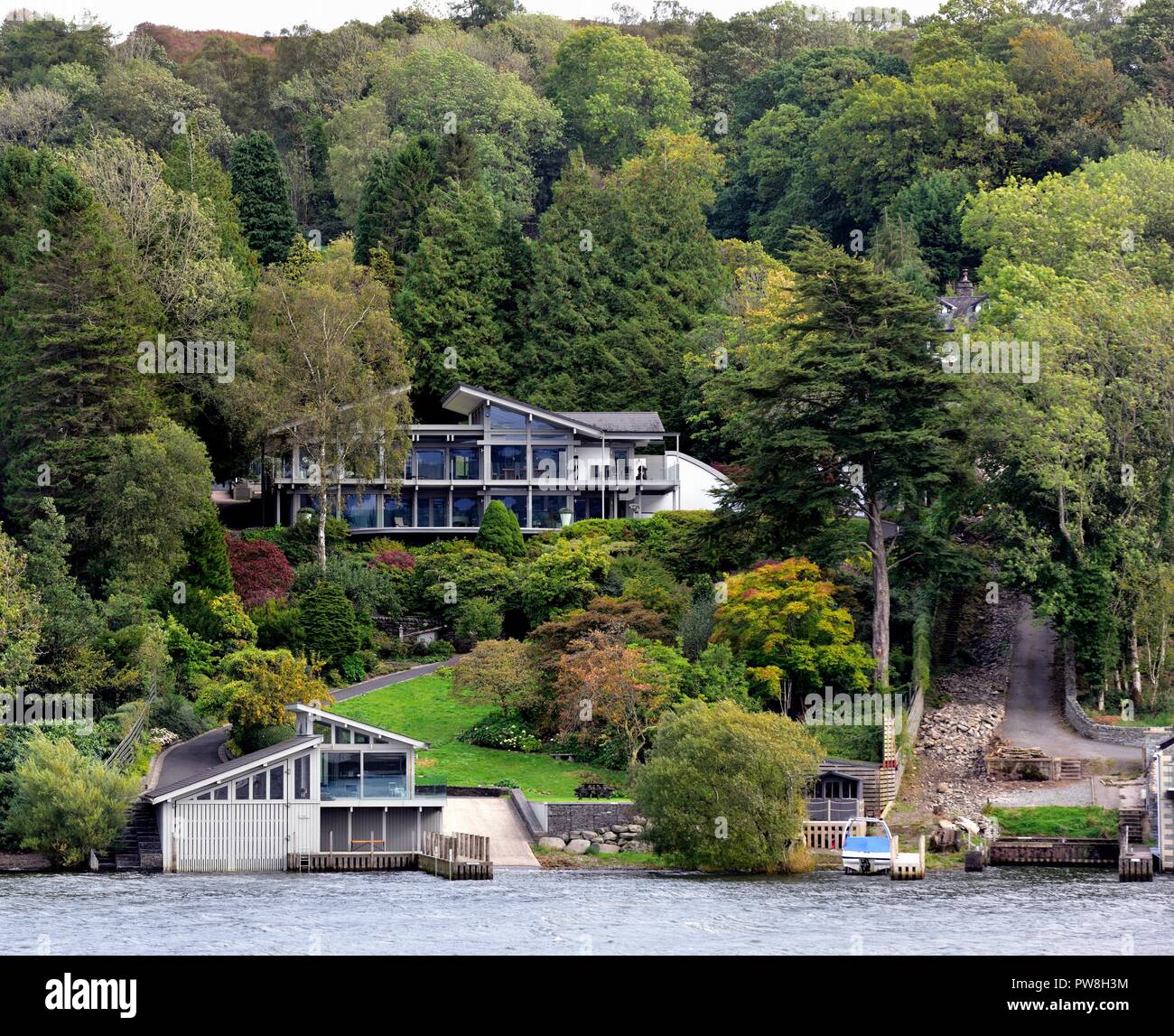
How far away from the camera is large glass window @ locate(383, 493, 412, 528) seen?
9419 cm

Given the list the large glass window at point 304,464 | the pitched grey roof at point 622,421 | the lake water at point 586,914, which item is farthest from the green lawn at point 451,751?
the pitched grey roof at point 622,421

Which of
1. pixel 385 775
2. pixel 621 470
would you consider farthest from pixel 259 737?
pixel 621 470

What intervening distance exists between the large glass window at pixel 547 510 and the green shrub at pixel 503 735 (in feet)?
68.8

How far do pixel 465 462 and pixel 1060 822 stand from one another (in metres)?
36.9

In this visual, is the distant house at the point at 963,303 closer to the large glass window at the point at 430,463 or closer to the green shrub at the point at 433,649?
the large glass window at the point at 430,463

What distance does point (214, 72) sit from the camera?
14600cm

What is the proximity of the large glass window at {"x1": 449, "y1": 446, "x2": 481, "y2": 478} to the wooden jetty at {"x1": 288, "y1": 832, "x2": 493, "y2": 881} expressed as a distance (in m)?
33.1

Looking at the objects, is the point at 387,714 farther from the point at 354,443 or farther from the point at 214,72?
the point at 214,72

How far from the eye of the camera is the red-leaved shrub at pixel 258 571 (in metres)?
83.2

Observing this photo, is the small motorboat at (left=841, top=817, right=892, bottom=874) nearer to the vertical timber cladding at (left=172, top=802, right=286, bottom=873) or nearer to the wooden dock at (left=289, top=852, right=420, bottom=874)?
the wooden dock at (left=289, top=852, right=420, bottom=874)

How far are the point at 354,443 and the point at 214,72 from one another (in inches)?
2496

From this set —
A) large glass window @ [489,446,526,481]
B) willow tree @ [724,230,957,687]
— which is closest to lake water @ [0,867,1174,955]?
willow tree @ [724,230,957,687]

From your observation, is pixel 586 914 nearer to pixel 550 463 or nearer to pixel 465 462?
pixel 550 463

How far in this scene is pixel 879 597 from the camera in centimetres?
7600
